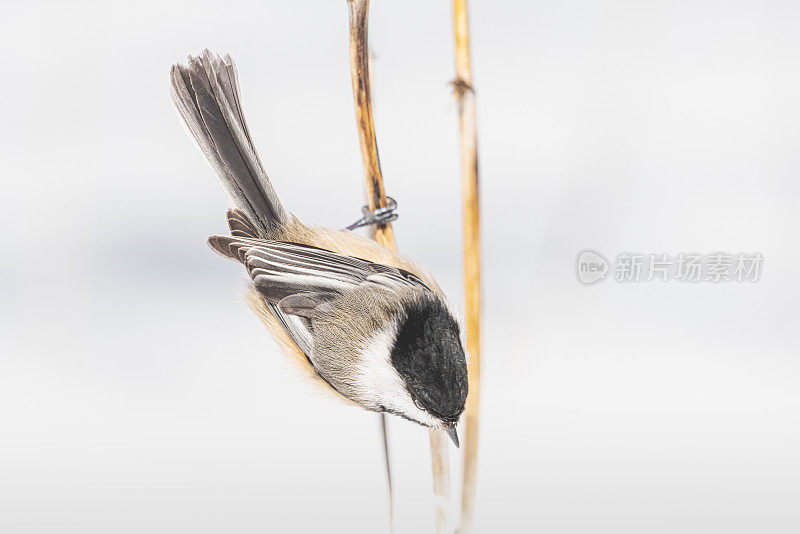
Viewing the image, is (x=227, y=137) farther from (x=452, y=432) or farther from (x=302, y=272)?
(x=452, y=432)

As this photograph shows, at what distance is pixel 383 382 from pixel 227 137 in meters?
0.28

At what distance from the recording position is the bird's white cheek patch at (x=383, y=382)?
0.63 m

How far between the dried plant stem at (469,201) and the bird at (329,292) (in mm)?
41

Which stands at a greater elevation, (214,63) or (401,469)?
(214,63)

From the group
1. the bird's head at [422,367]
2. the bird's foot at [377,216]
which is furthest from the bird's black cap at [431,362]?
the bird's foot at [377,216]

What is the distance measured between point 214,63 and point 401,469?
46 centimetres

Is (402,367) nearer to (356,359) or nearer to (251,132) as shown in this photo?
(356,359)

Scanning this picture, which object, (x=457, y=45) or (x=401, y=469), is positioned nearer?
(x=457, y=45)

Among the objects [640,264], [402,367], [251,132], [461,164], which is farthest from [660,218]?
[251,132]

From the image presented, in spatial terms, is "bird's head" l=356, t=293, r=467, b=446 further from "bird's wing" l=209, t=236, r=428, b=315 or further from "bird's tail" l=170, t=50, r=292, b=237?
"bird's tail" l=170, t=50, r=292, b=237

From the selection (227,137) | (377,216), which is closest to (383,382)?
(377,216)

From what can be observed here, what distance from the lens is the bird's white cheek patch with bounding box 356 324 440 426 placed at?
24.9 inches

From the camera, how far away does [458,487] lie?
76cm

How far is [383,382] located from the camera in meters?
0.64
